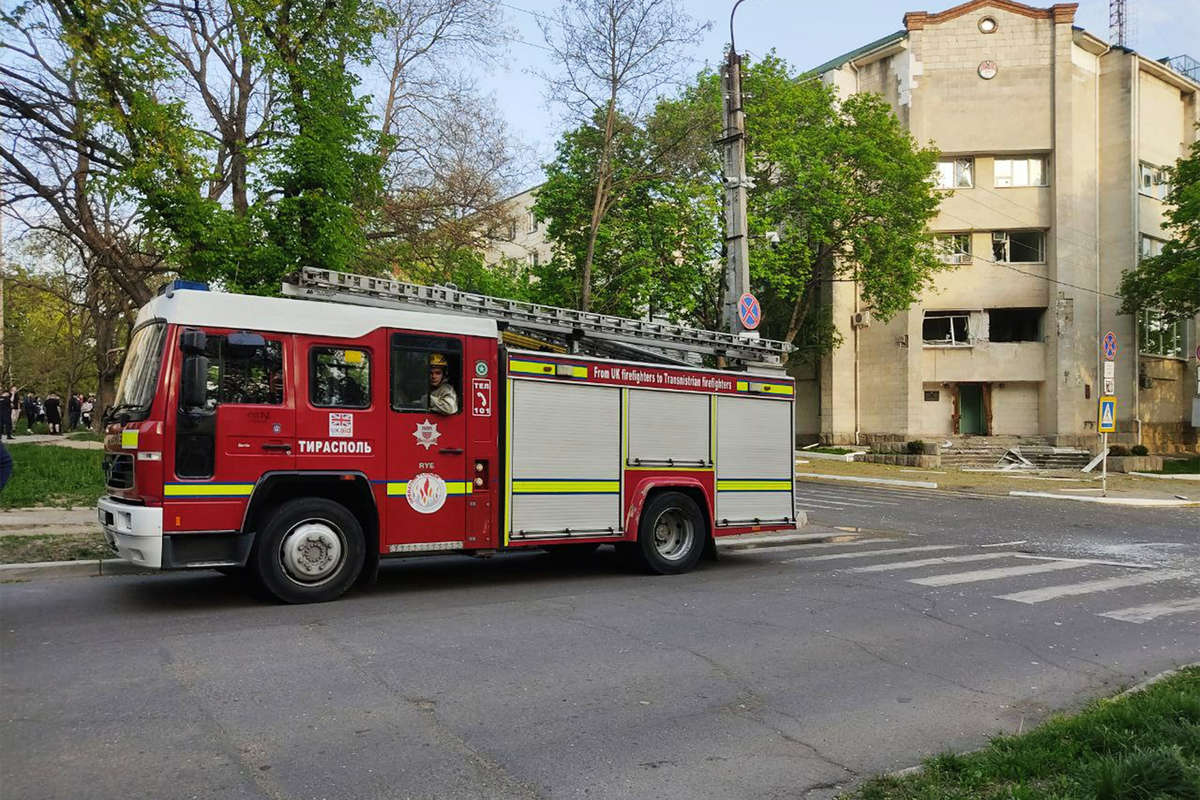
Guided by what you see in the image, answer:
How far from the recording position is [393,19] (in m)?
19.4

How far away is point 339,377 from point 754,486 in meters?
5.66

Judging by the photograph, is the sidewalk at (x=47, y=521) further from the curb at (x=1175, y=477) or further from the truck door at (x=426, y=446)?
the curb at (x=1175, y=477)

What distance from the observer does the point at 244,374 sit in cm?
797

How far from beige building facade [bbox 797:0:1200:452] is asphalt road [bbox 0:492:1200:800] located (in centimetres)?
2624

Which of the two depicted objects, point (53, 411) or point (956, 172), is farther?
point (53, 411)

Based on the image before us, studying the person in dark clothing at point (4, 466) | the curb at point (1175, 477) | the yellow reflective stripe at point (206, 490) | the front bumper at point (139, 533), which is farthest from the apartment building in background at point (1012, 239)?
the person in dark clothing at point (4, 466)

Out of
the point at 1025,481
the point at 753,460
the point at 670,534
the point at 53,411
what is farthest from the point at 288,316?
the point at 53,411

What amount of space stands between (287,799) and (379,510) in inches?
185

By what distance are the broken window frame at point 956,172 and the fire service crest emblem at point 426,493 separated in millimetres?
32239

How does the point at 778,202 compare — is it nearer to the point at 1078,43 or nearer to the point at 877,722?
the point at 1078,43

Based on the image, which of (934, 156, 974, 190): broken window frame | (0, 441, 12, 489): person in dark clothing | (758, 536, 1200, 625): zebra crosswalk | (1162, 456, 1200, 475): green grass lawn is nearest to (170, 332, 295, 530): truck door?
(0, 441, 12, 489): person in dark clothing

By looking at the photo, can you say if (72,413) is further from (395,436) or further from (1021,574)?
(1021,574)

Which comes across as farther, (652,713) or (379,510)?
(379,510)

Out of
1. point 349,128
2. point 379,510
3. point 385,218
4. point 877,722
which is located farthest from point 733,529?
point 385,218
